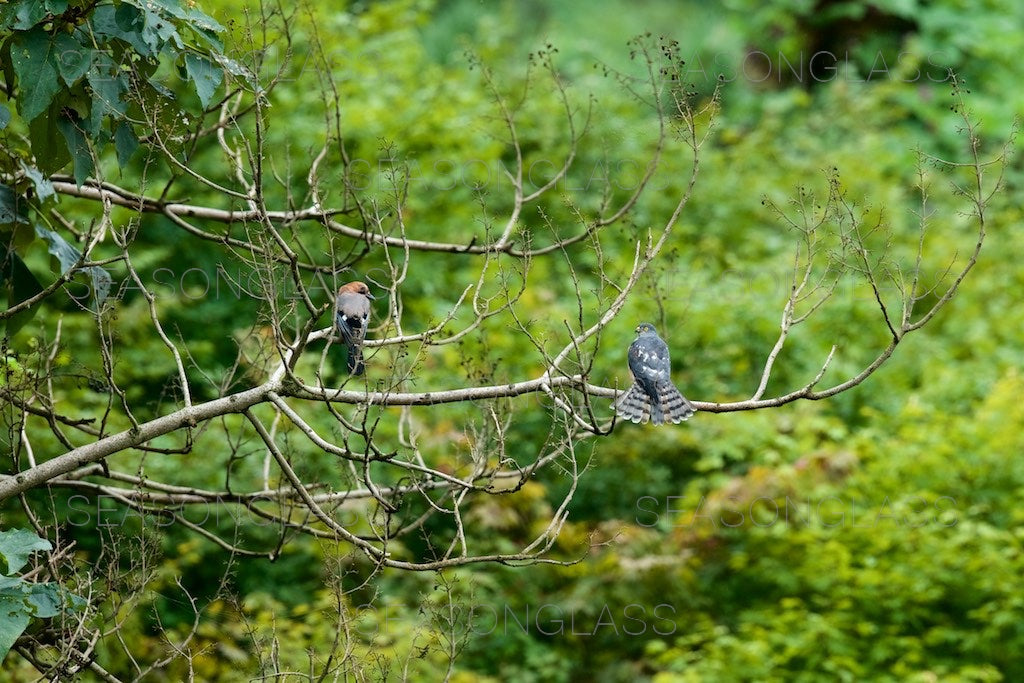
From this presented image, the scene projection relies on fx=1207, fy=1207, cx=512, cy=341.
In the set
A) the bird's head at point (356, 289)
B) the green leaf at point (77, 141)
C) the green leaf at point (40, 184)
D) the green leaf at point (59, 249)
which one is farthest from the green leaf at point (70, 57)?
the bird's head at point (356, 289)

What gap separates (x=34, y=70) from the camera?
10.5 ft

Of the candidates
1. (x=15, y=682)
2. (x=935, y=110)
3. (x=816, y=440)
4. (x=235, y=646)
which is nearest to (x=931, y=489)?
(x=816, y=440)

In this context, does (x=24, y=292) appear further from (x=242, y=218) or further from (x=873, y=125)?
(x=873, y=125)

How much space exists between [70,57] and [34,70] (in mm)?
99

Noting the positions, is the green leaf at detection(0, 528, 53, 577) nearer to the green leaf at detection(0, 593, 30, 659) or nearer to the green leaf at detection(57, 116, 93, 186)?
the green leaf at detection(0, 593, 30, 659)

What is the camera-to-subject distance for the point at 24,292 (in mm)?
3635

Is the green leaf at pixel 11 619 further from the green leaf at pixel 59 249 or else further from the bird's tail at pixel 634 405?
the bird's tail at pixel 634 405

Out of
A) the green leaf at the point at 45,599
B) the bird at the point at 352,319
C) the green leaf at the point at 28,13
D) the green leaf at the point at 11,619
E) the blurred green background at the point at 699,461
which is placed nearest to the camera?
the green leaf at the point at 11,619

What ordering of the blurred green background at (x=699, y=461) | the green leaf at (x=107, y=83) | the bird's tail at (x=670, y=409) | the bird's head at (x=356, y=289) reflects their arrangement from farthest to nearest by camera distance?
the blurred green background at (x=699, y=461)
the bird's head at (x=356, y=289)
the bird's tail at (x=670, y=409)
the green leaf at (x=107, y=83)

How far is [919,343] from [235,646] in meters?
5.36

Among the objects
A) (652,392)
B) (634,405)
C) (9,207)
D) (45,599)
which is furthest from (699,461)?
(45,599)

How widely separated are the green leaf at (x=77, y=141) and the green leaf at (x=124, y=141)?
10 centimetres

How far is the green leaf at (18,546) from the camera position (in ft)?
9.34

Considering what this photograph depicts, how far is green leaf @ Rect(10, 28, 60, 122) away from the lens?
318cm
